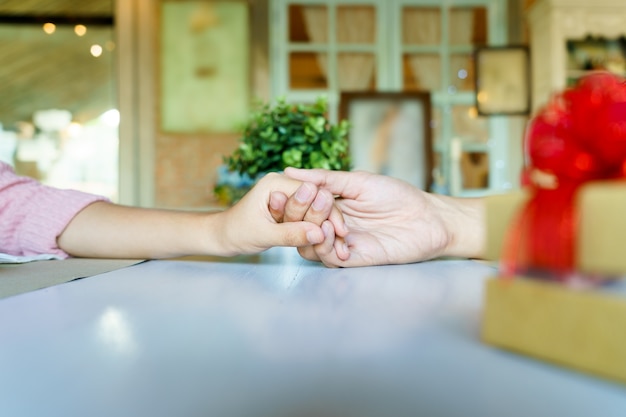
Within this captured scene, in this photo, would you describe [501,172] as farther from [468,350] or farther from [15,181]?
[468,350]

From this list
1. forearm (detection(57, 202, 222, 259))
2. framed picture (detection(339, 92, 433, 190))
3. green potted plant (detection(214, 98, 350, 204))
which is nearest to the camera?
forearm (detection(57, 202, 222, 259))

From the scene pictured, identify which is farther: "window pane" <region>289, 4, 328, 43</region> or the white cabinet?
"window pane" <region>289, 4, 328, 43</region>

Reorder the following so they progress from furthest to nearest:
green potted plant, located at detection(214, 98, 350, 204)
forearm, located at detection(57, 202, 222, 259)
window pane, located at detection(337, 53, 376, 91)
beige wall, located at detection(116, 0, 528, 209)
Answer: window pane, located at detection(337, 53, 376, 91) < beige wall, located at detection(116, 0, 528, 209) < green potted plant, located at detection(214, 98, 350, 204) < forearm, located at detection(57, 202, 222, 259)

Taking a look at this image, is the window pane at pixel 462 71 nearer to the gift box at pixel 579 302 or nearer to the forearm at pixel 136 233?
the forearm at pixel 136 233

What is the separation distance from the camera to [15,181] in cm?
87

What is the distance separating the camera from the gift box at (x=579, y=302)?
0.18m

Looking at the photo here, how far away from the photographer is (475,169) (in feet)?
15.8

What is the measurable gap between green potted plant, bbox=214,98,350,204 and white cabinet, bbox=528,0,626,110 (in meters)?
3.14

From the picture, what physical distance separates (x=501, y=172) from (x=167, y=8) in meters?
3.08

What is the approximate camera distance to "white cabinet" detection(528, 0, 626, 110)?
4.13 m

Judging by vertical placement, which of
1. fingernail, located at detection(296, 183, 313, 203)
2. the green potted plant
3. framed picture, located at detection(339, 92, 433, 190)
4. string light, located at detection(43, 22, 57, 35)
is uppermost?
string light, located at detection(43, 22, 57, 35)

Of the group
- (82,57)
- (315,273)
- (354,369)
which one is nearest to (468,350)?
(354,369)

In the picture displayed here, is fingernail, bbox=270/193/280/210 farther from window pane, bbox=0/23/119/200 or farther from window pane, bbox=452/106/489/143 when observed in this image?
window pane, bbox=0/23/119/200

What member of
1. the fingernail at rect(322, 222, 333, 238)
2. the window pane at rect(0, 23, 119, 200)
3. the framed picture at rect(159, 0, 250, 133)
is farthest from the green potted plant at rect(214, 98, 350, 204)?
the window pane at rect(0, 23, 119, 200)
